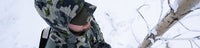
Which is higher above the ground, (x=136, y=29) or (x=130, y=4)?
(x=130, y=4)

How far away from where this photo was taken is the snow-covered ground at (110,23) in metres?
2.54

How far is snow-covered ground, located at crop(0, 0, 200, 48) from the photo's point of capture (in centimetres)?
254

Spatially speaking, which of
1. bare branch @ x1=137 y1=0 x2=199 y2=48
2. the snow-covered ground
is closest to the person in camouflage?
bare branch @ x1=137 y1=0 x2=199 y2=48

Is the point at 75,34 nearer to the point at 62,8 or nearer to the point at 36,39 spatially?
the point at 62,8

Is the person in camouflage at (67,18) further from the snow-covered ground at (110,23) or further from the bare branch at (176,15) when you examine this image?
the snow-covered ground at (110,23)

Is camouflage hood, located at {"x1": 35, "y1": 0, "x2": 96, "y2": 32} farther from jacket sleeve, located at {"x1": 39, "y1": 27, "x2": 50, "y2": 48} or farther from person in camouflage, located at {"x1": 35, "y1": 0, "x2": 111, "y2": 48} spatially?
jacket sleeve, located at {"x1": 39, "y1": 27, "x2": 50, "y2": 48}

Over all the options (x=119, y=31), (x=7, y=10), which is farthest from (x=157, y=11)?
(x=7, y=10)

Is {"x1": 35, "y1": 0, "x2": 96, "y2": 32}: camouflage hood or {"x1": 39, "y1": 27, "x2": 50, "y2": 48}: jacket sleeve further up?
{"x1": 35, "y1": 0, "x2": 96, "y2": 32}: camouflage hood

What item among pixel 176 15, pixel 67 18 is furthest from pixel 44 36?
pixel 176 15

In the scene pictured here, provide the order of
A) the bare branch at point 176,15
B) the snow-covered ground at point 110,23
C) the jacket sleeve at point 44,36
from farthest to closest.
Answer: the snow-covered ground at point 110,23, the jacket sleeve at point 44,36, the bare branch at point 176,15

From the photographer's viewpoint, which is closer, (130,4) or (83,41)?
(83,41)

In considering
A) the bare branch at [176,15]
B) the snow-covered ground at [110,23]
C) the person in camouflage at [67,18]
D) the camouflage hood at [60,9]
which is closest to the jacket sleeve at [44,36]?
the person in camouflage at [67,18]

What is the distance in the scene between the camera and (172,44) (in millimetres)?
2264

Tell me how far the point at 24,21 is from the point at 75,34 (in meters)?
2.62
